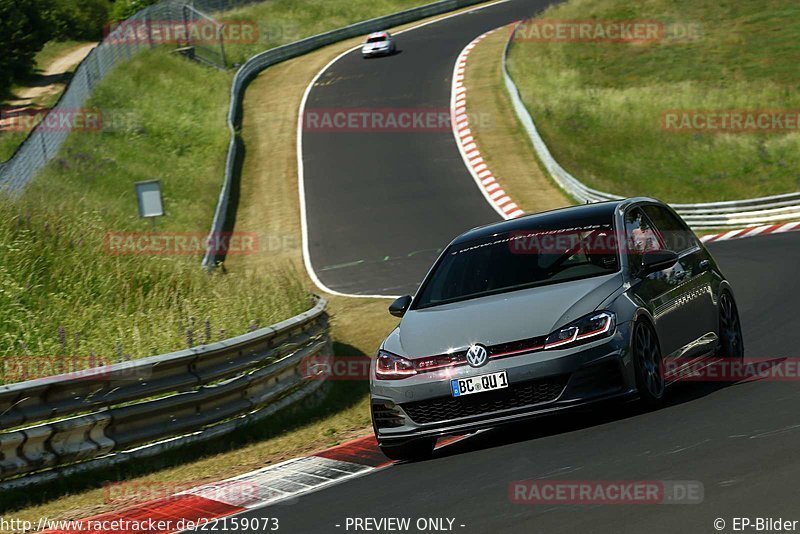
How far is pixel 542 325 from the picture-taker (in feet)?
27.0

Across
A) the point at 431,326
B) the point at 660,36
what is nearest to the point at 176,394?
the point at 431,326

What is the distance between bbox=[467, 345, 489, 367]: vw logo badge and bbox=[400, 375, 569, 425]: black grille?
0.69 feet

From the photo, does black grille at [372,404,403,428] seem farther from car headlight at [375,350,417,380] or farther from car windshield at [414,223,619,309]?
car windshield at [414,223,619,309]

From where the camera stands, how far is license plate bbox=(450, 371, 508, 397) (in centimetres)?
813

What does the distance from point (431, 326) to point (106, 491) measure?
8.76 feet

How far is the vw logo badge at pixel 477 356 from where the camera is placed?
26.8ft

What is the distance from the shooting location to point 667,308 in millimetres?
9305

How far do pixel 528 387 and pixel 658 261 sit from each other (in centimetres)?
161

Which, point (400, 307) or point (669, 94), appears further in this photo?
point (669, 94)

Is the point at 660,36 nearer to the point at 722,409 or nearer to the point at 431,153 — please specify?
the point at 431,153
